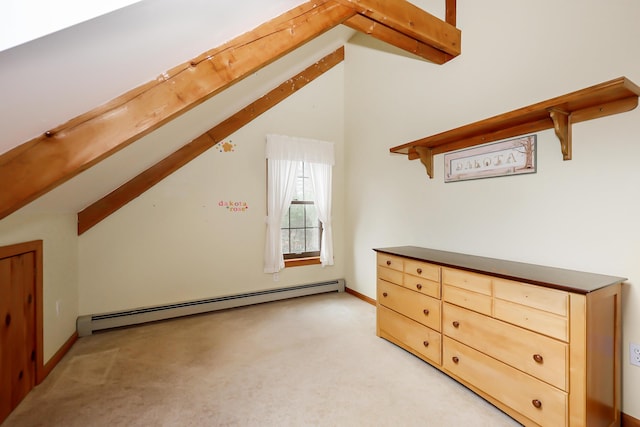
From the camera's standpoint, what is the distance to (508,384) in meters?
1.68

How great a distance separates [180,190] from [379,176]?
237cm

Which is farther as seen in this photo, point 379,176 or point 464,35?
point 379,176

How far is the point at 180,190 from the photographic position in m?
3.28

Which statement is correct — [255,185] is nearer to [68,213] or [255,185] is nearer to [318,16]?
[68,213]

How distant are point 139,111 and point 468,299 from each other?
7.33ft

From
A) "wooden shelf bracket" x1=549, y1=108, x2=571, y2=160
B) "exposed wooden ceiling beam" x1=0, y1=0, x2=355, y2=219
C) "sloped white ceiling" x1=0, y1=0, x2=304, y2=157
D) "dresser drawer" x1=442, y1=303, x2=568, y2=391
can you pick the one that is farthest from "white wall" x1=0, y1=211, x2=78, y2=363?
"wooden shelf bracket" x1=549, y1=108, x2=571, y2=160

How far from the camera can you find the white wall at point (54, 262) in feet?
6.33

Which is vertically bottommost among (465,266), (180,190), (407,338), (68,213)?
(407,338)

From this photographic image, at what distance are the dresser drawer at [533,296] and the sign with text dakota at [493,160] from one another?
0.87 m

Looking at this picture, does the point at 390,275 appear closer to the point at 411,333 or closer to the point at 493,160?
the point at 411,333

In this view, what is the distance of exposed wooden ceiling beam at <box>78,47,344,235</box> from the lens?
2.88 metres

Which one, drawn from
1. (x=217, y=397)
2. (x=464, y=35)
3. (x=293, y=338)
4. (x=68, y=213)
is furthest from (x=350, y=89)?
(x=217, y=397)

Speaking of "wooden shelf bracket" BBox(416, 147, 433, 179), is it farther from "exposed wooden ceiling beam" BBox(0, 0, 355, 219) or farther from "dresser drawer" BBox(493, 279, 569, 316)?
"exposed wooden ceiling beam" BBox(0, 0, 355, 219)

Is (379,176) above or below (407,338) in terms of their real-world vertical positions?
above
